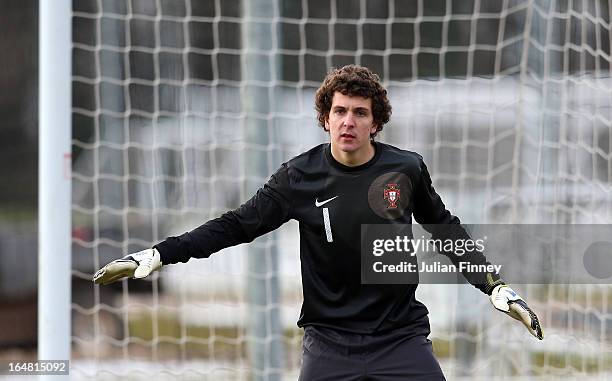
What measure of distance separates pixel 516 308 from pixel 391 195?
1.98 ft

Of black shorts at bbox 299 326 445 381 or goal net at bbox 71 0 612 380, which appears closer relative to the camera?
black shorts at bbox 299 326 445 381

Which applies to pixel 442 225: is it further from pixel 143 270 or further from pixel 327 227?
pixel 143 270

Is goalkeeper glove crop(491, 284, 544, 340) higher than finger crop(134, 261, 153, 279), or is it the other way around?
finger crop(134, 261, 153, 279)

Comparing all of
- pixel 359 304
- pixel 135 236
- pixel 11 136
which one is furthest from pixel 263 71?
pixel 11 136

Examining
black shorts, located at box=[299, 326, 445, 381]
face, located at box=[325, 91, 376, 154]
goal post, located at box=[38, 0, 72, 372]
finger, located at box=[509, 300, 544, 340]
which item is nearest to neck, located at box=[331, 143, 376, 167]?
face, located at box=[325, 91, 376, 154]

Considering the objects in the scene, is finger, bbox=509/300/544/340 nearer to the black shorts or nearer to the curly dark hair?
the black shorts

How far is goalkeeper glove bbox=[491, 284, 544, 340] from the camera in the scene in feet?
11.9

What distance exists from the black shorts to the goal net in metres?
1.71

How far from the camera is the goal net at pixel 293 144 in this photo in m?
5.44

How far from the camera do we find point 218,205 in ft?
18.5

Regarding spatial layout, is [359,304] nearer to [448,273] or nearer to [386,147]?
[386,147]

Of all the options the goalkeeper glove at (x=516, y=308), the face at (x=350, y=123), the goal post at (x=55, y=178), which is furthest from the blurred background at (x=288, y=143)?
the goalkeeper glove at (x=516, y=308)

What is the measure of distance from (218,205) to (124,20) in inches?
44.1

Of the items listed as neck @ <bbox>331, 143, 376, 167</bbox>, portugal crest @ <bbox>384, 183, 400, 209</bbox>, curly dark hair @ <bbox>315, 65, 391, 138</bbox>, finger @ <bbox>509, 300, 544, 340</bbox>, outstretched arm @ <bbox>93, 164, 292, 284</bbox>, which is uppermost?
curly dark hair @ <bbox>315, 65, 391, 138</bbox>
